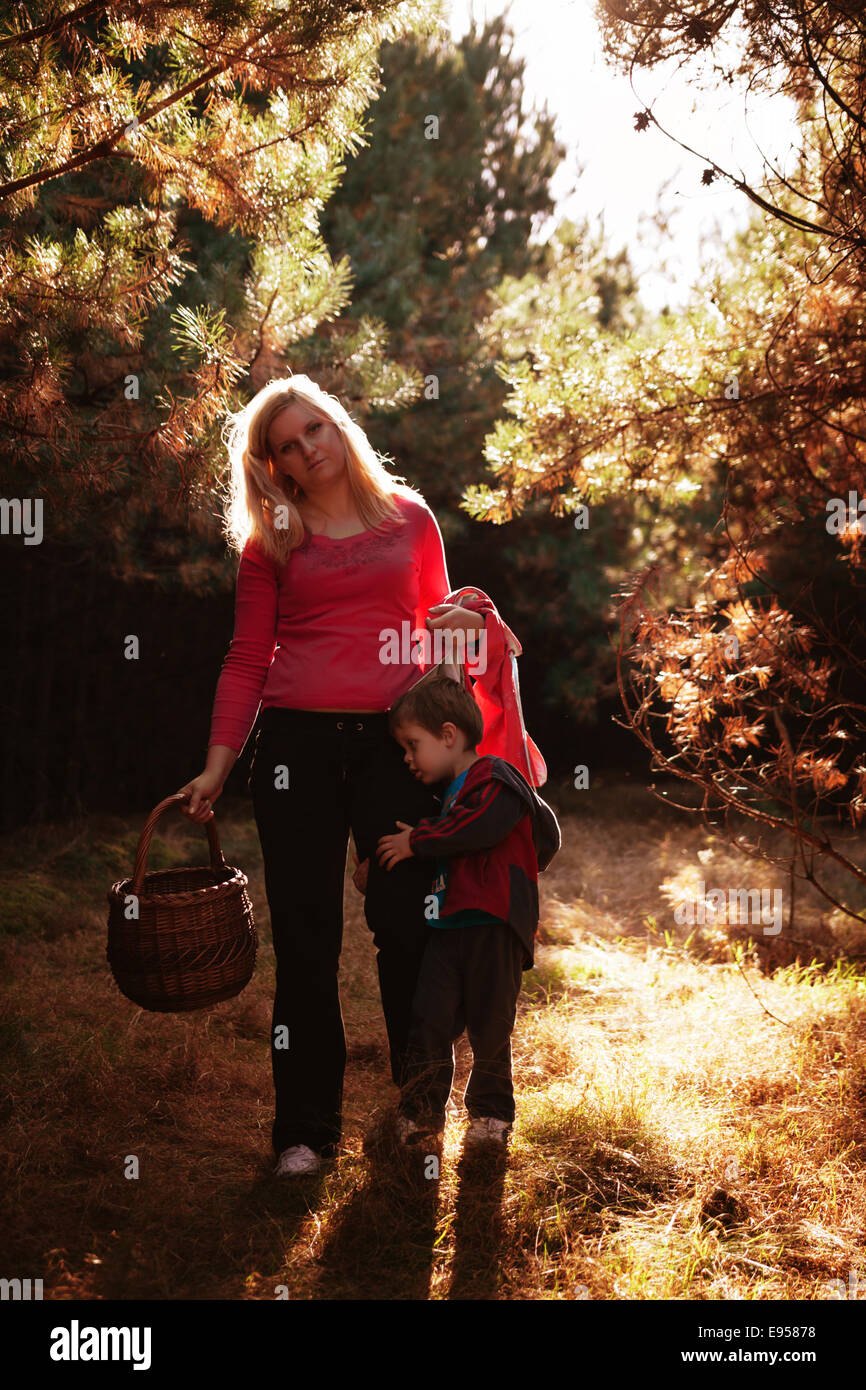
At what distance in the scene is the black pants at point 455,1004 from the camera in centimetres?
237

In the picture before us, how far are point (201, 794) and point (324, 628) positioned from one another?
468 mm

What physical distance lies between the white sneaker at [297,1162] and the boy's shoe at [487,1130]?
0.35m

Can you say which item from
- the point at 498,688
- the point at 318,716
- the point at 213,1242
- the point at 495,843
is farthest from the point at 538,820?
the point at 213,1242

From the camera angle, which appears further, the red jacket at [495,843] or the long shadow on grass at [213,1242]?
the red jacket at [495,843]

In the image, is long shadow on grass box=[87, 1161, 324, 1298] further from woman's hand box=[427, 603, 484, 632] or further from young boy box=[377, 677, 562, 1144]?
woman's hand box=[427, 603, 484, 632]

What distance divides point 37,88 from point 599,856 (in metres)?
4.91

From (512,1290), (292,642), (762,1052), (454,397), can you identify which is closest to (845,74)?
(292,642)

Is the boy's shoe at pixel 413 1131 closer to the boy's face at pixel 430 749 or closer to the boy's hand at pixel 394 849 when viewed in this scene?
the boy's hand at pixel 394 849

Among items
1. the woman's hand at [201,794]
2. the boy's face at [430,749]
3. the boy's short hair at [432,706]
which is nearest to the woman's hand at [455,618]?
the boy's short hair at [432,706]

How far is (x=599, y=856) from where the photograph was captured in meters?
6.27

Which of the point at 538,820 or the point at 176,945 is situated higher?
the point at 538,820

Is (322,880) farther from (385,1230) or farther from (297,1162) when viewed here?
(385,1230)

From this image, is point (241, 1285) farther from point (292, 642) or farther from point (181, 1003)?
point (292, 642)

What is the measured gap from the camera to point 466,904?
2383mm
